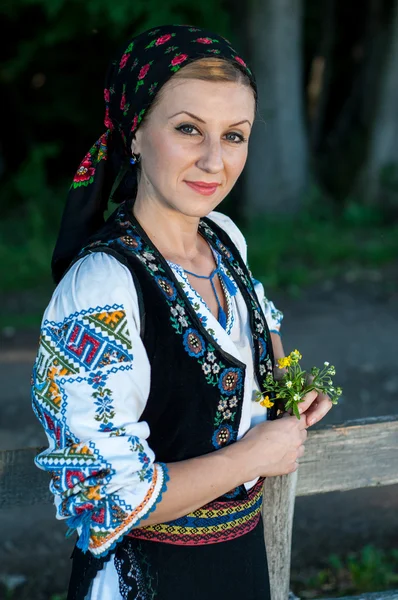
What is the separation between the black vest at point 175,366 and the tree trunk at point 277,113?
793cm

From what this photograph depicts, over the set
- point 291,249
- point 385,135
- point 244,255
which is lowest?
point 244,255

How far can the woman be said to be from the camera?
1.71 m

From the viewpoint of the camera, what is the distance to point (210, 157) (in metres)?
1.89

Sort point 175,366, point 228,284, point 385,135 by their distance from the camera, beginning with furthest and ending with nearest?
point 385,135 → point 228,284 → point 175,366

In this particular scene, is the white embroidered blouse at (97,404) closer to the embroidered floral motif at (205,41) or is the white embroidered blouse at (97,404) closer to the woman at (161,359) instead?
the woman at (161,359)

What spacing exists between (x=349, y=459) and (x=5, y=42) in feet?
39.1

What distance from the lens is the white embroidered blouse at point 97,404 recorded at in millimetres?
1684

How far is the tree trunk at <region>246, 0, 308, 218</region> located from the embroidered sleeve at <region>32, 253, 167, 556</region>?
8096 millimetres

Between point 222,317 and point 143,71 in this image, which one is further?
point 222,317

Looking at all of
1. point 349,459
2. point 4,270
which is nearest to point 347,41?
point 4,270

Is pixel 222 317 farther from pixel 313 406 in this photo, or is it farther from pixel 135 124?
pixel 135 124

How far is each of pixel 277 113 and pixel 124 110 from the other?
823 cm

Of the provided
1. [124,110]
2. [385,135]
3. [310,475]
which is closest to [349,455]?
[310,475]

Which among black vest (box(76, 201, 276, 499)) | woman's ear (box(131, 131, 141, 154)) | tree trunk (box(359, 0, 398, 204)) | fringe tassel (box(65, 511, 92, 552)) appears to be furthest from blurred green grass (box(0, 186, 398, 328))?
fringe tassel (box(65, 511, 92, 552))
